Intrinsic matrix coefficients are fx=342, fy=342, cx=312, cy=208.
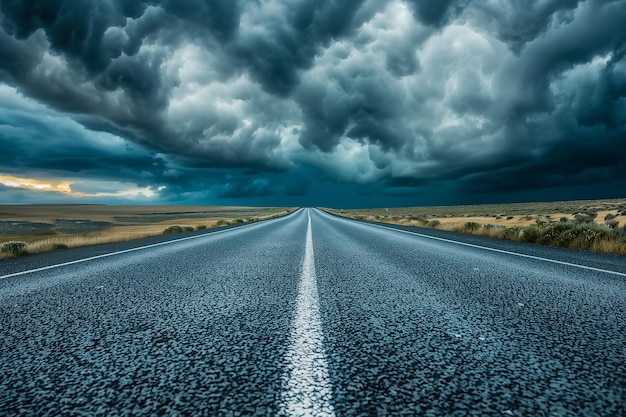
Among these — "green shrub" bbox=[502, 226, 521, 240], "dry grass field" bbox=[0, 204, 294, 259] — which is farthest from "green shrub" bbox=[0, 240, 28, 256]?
"green shrub" bbox=[502, 226, 521, 240]

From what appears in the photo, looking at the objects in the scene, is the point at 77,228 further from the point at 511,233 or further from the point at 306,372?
the point at 306,372

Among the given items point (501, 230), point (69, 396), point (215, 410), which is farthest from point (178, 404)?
point (501, 230)

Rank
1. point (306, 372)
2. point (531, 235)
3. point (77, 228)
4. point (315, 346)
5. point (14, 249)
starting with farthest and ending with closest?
point (77, 228) → point (531, 235) → point (14, 249) → point (315, 346) → point (306, 372)

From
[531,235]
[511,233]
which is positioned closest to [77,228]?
[511,233]

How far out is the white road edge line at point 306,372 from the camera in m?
1.64

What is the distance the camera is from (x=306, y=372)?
2.03 meters

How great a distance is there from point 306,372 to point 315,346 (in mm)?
454

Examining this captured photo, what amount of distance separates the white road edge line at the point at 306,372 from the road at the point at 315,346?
0.04 feet

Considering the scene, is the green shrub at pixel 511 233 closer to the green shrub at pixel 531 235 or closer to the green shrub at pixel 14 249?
the green shrub at pixel 531 235

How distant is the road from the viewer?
171cm

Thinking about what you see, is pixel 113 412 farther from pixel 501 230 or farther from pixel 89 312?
pixel 501 230

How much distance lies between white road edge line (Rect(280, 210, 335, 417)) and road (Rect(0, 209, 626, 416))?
0.4 inches

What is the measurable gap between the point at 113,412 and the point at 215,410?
1.58 ft

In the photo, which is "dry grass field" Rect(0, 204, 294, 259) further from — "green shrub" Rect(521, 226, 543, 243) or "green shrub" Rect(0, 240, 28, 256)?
"green shrub" Rect(521, 226, 543, 243)
